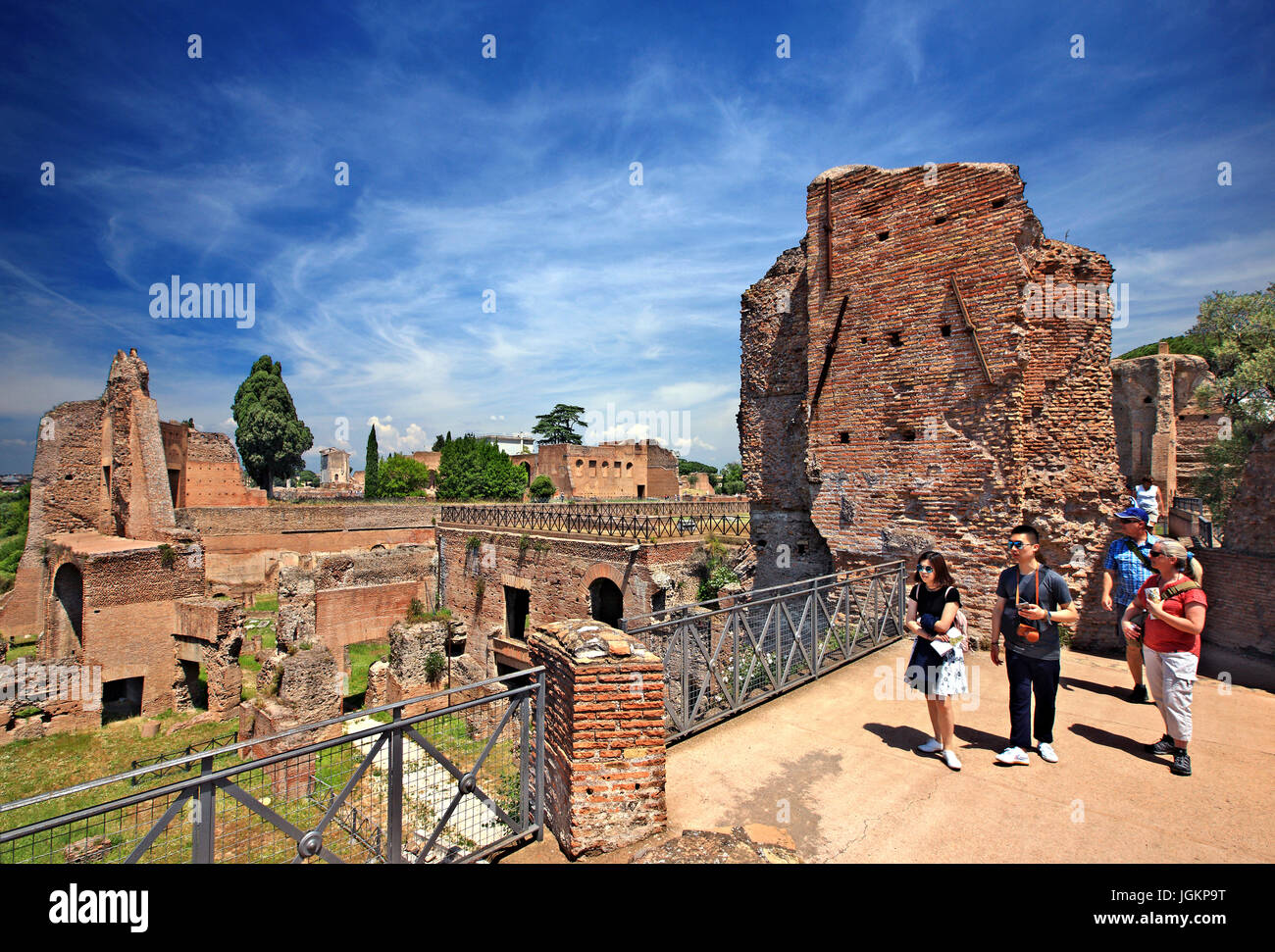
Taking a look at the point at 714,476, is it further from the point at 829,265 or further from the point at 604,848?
the point at 604,848

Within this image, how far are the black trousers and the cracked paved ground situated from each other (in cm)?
18

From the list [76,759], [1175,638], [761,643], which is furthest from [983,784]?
[76,759]

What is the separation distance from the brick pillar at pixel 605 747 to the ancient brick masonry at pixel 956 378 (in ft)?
17.3

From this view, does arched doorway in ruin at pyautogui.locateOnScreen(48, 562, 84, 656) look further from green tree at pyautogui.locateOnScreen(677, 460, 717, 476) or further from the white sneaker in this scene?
green tree at pyautogui.locateOnScreen(677, 460, 717, 476)

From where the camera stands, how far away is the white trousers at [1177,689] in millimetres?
3969

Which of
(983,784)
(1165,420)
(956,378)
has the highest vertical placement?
(1165,420)

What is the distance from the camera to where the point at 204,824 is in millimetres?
2504

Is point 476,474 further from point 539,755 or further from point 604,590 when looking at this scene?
point 539,755

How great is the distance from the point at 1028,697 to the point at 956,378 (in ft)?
14.0

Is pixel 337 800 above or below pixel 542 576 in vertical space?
above

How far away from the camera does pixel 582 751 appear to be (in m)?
3.36

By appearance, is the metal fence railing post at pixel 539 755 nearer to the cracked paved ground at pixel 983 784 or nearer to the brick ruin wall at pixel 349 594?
the cracked paved ground at pixel 983 784

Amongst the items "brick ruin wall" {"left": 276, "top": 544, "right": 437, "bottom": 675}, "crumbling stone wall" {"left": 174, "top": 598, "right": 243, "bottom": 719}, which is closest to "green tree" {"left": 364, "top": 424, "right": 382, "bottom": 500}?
"brick ruin wall" {"left": 276, "top": 544, "right": 437, "bottom": 675}
